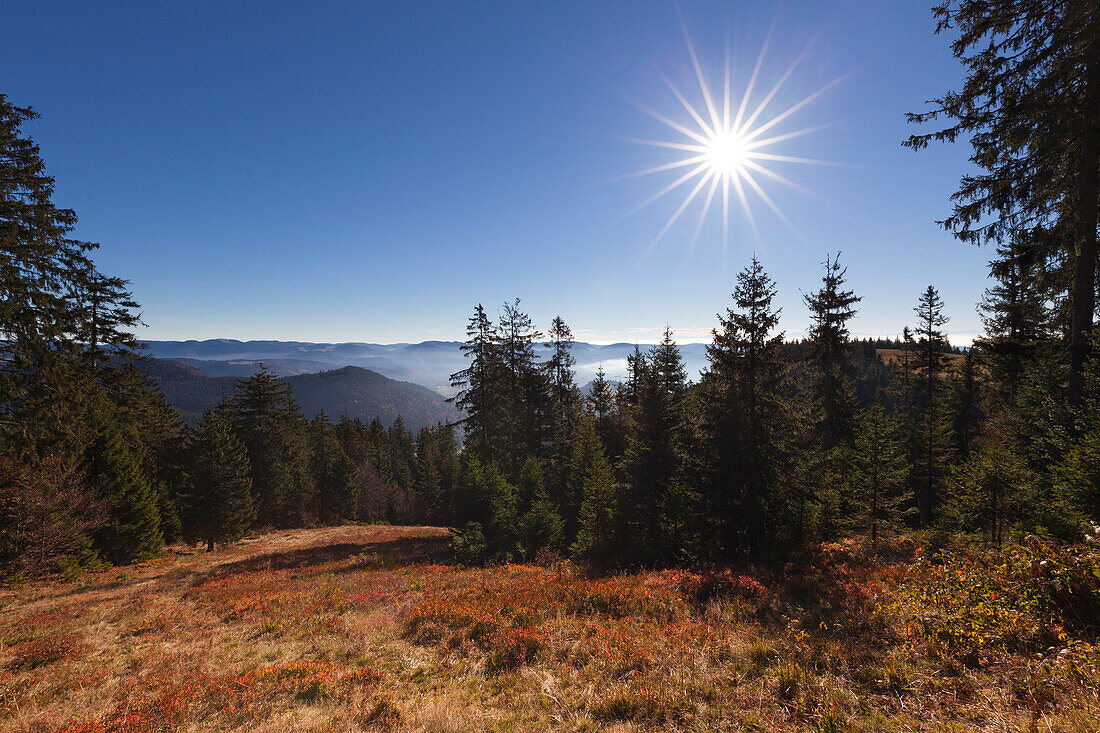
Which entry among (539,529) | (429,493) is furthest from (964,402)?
(429,493)

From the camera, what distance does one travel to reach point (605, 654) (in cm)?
Answer: 738

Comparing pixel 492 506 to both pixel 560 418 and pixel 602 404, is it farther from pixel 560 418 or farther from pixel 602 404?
pixel 602 404

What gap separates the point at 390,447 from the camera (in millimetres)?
74000

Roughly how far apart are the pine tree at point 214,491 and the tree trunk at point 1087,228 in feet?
141

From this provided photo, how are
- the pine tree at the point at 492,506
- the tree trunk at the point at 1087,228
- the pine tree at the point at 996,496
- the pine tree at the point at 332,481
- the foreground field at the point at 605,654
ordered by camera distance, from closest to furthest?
the foreground field at the point at 605,654, the tree trunk at the point at 1087,228, the pine tree at the point at 996,496, the pine tree at the point at 492,506, the pine tree at the point at 332,481

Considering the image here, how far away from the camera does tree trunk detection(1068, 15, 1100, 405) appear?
31.9 feet

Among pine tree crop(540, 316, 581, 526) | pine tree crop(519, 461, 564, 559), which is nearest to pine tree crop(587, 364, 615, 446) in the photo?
pine tree crop(540, 316, 581, 526)

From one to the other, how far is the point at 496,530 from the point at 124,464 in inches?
848

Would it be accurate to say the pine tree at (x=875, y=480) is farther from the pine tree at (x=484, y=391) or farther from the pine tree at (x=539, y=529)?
the pine tree at (x=484, y=391)

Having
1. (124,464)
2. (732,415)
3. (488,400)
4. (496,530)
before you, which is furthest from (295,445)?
(732,415)

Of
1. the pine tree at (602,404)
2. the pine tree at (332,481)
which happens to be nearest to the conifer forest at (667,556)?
the pine tree at (602,404)

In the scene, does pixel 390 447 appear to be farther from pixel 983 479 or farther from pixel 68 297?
pixel 983 479

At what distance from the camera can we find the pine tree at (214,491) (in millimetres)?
26609

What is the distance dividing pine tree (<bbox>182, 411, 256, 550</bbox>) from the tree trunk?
43.1 meters
